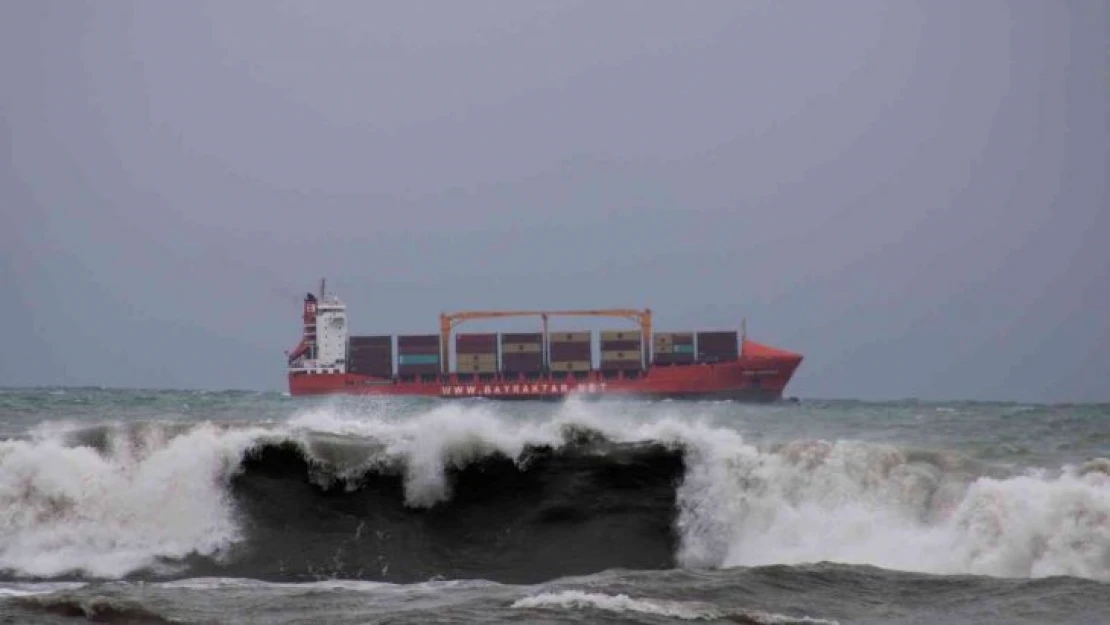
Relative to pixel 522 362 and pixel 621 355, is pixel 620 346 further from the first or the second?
pixel 522 362

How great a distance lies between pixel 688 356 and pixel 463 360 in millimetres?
14592

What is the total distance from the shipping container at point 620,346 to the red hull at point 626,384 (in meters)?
1.74

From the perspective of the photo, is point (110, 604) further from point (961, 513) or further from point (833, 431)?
point (833, 431)

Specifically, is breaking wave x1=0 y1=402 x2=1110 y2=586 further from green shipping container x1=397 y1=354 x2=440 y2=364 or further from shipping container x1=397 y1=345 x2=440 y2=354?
shipping container x1=397 y1=345 x2=440 y2=354

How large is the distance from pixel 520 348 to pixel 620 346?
6.48 m

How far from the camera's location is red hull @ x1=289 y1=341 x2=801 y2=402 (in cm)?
8075

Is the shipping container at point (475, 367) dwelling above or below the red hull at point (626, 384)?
above

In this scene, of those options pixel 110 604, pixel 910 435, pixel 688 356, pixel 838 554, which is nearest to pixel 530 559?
pixel 838 554

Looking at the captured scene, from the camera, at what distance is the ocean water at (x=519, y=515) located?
1402cm

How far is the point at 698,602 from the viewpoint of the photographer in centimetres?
1224

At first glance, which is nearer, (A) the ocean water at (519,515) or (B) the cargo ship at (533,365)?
(A) the ocean water at (519,515)

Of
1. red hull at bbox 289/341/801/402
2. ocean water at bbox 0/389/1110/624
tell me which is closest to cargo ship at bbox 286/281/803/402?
red hull at bbox 289/341/801/402

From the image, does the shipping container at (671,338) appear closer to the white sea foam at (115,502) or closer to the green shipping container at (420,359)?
the green shipping container at (420,359)

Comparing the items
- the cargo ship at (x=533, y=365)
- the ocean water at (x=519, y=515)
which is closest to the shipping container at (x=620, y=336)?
the cargo ship at (x=533, y=365)
